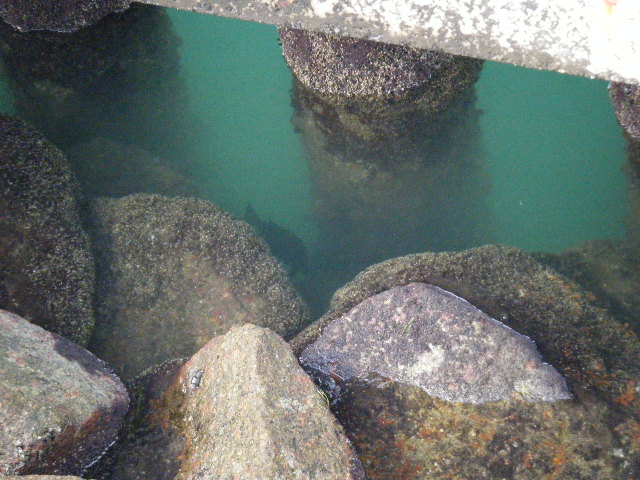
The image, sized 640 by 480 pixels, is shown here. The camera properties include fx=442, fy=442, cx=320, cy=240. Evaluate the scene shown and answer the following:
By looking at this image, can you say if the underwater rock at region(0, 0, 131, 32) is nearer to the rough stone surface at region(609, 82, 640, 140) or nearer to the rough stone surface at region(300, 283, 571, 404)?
the rough stone surface at region(300, 283, 571, 404)

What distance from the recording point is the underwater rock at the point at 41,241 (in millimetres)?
2793

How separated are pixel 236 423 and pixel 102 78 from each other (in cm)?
431

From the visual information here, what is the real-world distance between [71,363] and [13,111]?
12.1 feet

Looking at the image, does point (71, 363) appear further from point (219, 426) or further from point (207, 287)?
point (207, 287)

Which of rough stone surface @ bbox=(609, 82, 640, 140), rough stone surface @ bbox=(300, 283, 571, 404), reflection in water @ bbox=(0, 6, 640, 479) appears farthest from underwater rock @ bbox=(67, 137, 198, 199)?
rough stone surface @ bbox=(609, 82, 640, 140)

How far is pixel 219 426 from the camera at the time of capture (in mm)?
2031

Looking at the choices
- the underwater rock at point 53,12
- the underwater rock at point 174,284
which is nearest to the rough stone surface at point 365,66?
the underwater rock at point 174,284

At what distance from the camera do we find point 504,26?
1.80 metres

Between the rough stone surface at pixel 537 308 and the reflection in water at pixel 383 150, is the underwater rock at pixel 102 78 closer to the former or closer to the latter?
the reflection in water at pixel 383 150

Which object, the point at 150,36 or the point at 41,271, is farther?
the point at 150,36

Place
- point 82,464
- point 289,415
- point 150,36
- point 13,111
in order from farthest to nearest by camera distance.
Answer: point 150,36, point 13,111, point 82,464, point 289,415

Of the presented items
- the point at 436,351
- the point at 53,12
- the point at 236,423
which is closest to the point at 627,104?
the point at 436,351

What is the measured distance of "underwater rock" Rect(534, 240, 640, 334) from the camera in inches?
138

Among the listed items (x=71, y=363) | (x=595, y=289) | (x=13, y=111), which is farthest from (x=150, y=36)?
(x=595, y=289)
